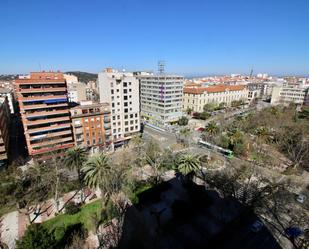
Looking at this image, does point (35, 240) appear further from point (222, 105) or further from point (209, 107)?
point (222, 105)

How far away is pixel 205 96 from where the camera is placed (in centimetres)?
10319

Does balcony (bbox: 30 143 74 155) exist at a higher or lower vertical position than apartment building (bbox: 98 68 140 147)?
lower

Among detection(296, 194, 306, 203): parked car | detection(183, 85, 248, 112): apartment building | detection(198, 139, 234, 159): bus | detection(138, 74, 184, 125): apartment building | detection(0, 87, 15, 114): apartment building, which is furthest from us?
detection(183, 85, 248, 112): apartment building

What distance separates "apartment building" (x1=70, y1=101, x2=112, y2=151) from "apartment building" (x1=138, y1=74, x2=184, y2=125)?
3300 cm

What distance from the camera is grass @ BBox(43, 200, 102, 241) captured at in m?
28.4

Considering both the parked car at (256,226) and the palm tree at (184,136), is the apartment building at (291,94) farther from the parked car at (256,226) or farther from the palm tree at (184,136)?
the parked car at (256,226)

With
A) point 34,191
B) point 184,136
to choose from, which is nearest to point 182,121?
point 184,136

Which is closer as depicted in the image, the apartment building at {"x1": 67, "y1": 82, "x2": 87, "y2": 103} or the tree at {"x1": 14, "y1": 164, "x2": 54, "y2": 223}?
the tree at {"x1": 14, "y1": 164, "x2": 54, "y2": 223}

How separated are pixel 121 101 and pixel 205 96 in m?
58.5

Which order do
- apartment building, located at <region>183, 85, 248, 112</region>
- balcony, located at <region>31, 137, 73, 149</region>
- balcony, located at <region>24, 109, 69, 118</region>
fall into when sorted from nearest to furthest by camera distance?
balcony, located at <region>24, 109, 69, 118</region>, balcony, located at <region>31, 137, 73, 149</region>, apartment building, located at <region>183, 85, 248, 112</region>

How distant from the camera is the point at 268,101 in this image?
140 meters

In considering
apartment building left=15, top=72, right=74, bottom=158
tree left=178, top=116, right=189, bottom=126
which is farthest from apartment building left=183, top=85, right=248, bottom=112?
apartment building left=15, top=72, right=74, bottom=158

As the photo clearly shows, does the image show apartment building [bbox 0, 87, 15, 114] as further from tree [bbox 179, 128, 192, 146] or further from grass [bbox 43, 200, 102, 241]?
grass [bbox 43, 200, 102, 241]

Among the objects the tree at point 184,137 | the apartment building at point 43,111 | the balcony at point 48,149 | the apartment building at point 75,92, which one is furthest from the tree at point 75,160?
the apartment building at point 75,92
